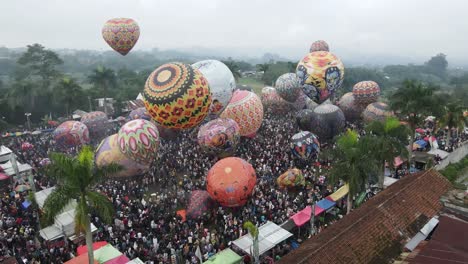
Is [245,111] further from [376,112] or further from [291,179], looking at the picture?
[376,112]

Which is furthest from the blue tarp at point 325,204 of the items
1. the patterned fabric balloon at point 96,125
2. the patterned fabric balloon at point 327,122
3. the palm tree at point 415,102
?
the patterned fabric balloon at point 96,125

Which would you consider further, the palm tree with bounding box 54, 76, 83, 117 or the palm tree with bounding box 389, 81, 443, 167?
the palm tree with bounding box 54, 76, 83, 117

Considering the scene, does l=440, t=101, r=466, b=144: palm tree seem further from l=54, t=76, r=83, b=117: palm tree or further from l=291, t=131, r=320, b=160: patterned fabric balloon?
l=54, t=76, r=83, b=117: palm tree

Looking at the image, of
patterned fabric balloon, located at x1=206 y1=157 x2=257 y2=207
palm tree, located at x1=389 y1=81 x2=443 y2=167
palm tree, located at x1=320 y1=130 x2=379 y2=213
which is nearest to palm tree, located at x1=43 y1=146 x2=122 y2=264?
patterned fabric balloon, located at x1=206 y1=157 x2=257 y2=207

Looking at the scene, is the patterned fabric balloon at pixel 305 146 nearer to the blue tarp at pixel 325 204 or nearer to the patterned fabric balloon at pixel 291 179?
the patterned fabric balloon at pixel 291 179

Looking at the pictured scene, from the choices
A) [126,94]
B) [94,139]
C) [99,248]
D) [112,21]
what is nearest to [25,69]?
[126,94]

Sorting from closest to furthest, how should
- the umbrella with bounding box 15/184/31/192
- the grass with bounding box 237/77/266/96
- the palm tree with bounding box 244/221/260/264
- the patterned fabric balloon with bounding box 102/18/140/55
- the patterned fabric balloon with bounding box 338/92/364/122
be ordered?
the palm tree with bounding box 244/221/260/264
the umbrella with bounding box 15/184/31/192
the patterned fabric balloon with bounding box 338/92/364/122
the patterned fabric balloon with bounding box 102/18/140/55
the grass with bounding box 237/77/266/96
